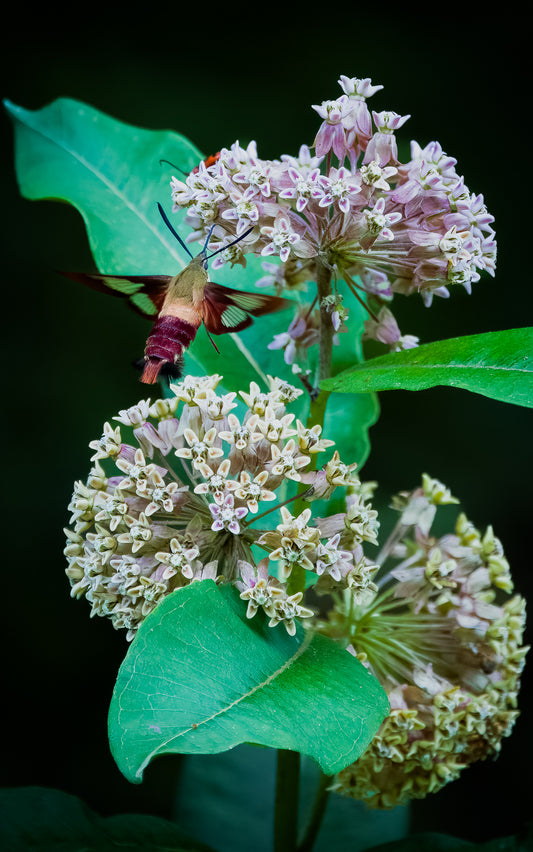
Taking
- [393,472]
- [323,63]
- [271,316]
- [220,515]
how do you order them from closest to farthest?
1. [220,515]
2. [271,316]
3. [393,472]
4. [323,63]

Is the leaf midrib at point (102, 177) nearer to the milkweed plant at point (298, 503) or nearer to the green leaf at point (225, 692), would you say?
the milkweed plant at point (298, 503)

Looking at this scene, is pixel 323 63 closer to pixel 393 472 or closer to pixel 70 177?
pixel 393 472

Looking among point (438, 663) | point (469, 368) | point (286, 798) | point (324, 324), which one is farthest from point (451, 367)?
point (286, 798)

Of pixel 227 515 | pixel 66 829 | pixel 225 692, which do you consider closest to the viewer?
pixel 225 692

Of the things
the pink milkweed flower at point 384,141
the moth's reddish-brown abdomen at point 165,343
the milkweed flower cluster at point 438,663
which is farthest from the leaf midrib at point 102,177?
the milkweed flower cluster at point 438,663

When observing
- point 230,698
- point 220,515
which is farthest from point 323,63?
point 230,698

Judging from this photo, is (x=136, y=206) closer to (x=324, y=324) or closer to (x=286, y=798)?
(x=324, y=324)
